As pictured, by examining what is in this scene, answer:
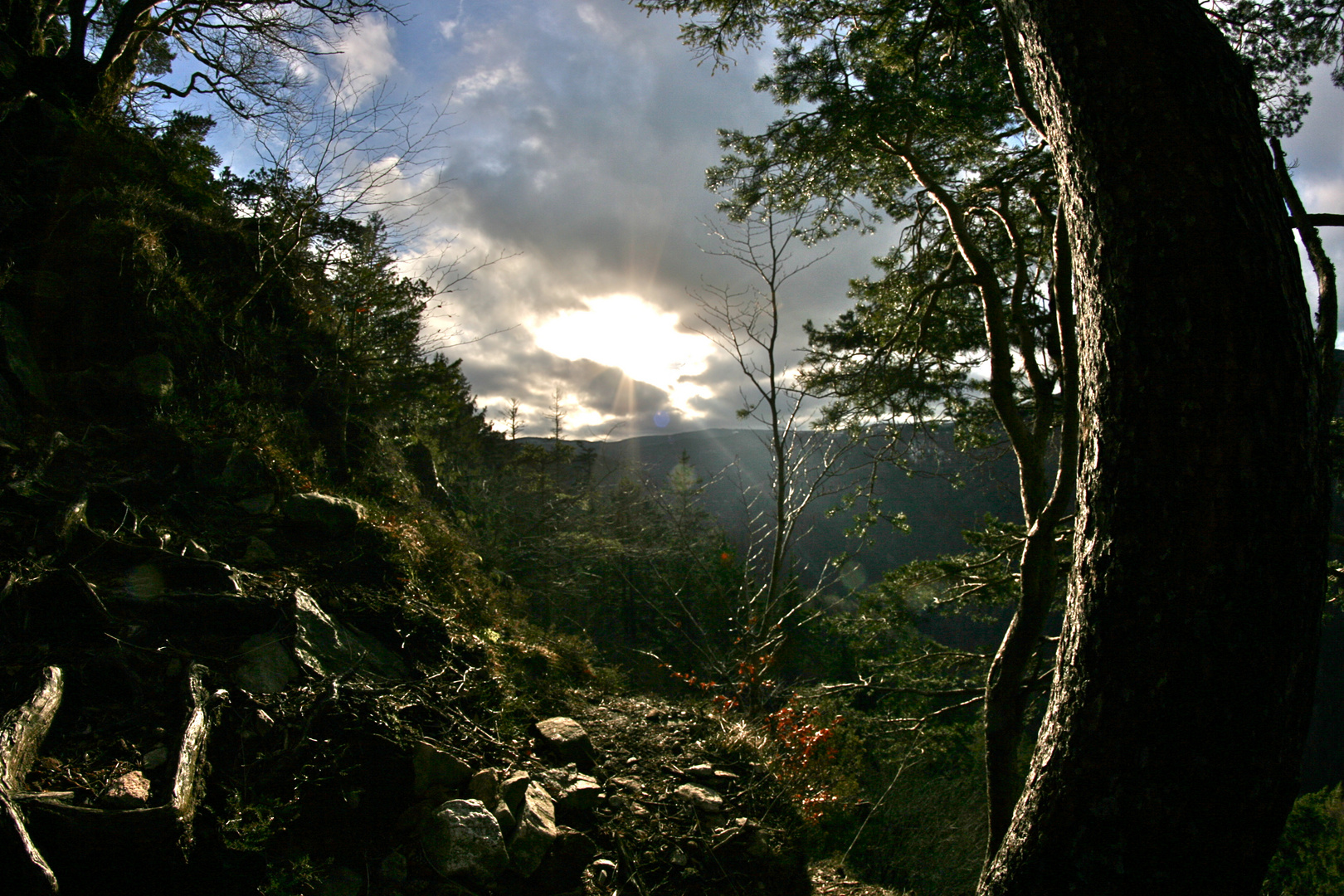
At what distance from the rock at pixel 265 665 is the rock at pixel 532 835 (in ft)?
4.64

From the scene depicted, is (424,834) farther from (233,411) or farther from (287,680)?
(233,411)

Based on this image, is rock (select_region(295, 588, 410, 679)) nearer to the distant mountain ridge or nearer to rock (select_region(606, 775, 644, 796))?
rock (select_region(606, 775, 644, 796))

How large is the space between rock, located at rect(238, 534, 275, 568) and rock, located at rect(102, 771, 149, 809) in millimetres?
1937

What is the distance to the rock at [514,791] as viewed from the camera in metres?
3.10

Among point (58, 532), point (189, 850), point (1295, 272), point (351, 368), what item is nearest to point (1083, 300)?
point (1295, 272)

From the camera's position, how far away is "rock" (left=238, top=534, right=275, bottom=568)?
165 inches

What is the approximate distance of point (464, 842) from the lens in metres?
2.71

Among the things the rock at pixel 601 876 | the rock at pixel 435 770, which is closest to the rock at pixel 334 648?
the rock at pixel 435 770

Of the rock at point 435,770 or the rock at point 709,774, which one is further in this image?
the rock at point 709,774

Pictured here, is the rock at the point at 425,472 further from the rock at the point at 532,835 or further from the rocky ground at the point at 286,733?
the rock at the point at 532,835

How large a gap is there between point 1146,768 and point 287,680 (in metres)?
3.65

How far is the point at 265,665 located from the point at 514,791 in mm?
1484

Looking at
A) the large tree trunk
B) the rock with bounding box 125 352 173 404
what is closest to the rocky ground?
the rock with bounding box 125 352 173 404

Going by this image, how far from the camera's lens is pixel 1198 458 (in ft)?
4.73
